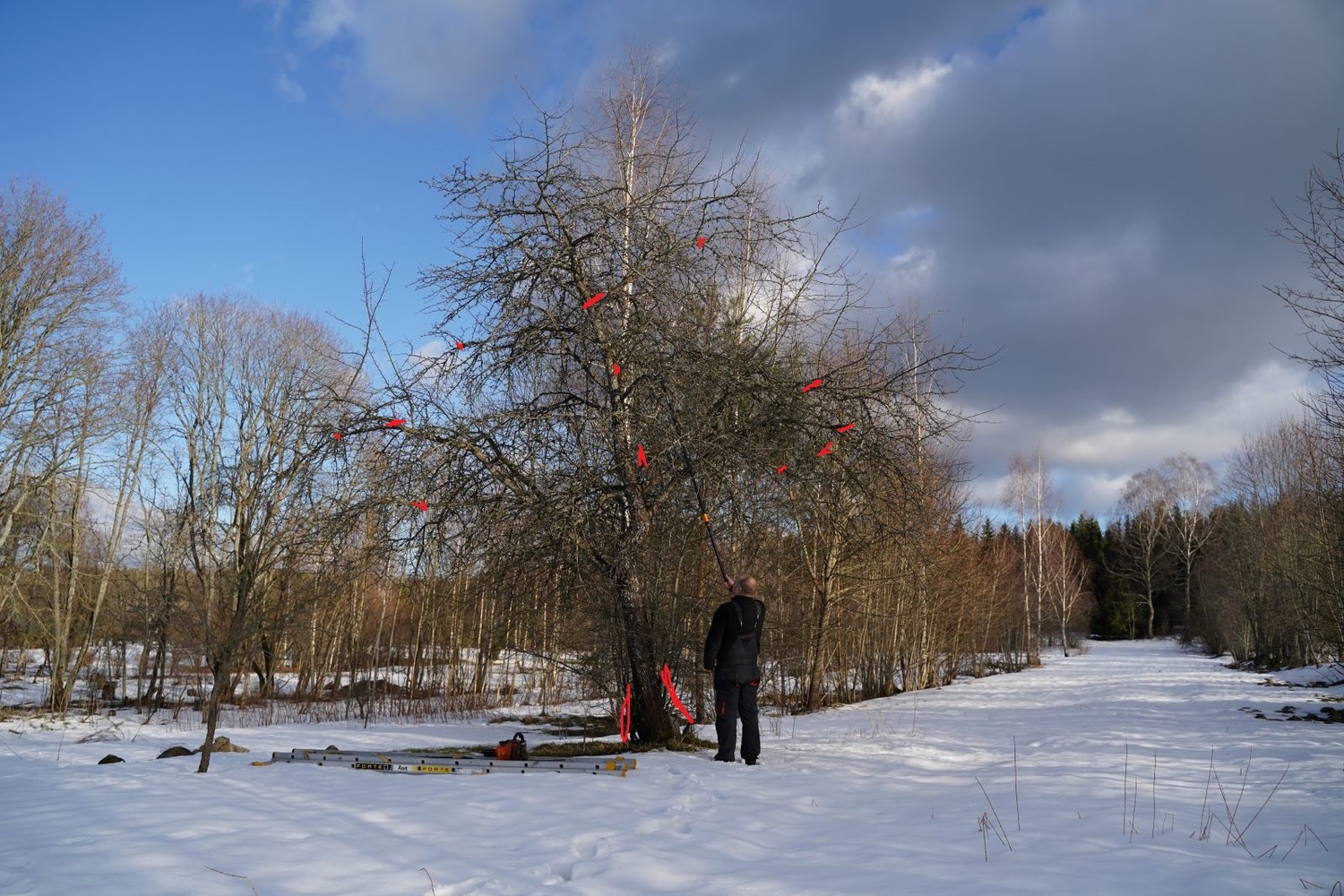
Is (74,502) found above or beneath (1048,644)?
above

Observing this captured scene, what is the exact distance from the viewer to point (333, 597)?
7.31m

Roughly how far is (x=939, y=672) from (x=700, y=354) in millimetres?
22078

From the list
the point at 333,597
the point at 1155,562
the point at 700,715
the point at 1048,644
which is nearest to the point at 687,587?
the point at 700,715

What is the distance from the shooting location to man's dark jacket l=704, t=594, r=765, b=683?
7.66 meters

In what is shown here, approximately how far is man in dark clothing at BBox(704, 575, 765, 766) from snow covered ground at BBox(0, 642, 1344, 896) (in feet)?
1.18

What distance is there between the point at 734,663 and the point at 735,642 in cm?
20

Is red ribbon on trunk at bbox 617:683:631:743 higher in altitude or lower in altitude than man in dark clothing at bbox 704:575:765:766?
lower

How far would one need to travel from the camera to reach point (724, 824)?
507 centimetres

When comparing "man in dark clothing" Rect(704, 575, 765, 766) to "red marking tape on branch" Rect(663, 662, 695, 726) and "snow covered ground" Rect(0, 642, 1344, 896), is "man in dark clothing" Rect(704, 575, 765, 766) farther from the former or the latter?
"red marking tape on branch" Rect(663, 662, 695, 726)

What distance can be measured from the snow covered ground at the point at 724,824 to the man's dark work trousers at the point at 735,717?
9.6 inches

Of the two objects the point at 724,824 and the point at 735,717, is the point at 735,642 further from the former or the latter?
the point at 724,824

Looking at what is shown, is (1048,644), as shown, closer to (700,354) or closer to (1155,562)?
(1155,562)

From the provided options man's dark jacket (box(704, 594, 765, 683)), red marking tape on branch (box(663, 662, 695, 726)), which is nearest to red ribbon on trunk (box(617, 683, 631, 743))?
red marking tape on branch (box(663, 662, 695, 726))

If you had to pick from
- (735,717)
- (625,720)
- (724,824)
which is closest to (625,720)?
(625,720)
